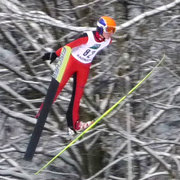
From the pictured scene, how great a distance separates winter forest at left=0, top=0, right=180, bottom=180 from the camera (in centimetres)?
550

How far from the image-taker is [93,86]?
592 cm

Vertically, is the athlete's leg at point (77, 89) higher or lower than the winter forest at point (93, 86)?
lower

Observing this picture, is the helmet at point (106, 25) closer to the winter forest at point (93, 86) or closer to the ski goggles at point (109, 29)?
the ski goggles at point (109, 29)

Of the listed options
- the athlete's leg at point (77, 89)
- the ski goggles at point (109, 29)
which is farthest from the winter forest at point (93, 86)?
the ski goggles at point (109, 29)

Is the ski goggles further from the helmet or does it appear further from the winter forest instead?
the winter forest

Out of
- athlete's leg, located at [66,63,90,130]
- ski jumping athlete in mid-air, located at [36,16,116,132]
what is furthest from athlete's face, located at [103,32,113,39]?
athlete's leg, located at [66,63,90,130]

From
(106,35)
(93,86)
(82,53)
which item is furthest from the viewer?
(93,86)

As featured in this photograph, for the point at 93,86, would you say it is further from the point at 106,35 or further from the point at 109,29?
the point at 109,29

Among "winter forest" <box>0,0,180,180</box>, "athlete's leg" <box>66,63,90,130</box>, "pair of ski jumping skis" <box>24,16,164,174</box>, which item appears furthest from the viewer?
"winter forest" <box>0,0,180,180</box>

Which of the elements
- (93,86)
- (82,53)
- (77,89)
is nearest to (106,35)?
(82,53)

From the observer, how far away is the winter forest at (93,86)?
550 cm

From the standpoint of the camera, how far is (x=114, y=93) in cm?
609

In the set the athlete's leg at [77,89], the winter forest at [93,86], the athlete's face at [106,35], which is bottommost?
the athlete's leg at [77,89]

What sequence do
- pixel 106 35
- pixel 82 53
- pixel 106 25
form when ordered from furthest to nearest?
pixel 82 53, pixel 106 35, pixel 106 25
